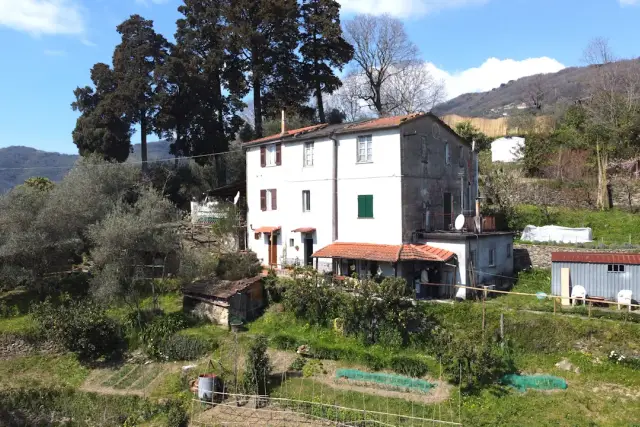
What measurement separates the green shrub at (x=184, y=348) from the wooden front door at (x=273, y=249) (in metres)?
9.18

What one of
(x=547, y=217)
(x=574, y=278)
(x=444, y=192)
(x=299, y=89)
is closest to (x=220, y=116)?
(x=299, y=89)

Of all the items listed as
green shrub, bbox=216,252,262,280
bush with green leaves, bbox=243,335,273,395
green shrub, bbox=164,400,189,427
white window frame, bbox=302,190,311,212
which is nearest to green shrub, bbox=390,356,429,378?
bush with green leaves, bbox=243,335,273,395

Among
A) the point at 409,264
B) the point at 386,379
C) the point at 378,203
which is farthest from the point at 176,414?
the point at 378,203

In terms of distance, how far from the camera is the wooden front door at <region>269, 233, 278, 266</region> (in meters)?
31.6

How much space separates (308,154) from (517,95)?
111424 mm

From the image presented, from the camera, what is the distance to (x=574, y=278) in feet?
71.7

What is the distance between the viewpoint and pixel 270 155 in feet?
105

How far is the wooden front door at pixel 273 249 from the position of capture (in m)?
31.6

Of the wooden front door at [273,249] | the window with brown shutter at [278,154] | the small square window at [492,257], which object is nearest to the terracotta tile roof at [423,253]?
the small square window at [492,257]

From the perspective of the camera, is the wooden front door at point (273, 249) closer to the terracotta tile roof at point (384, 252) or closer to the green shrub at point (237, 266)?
the green shrub at point (237, 266)

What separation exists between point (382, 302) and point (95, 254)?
1521 centimetres

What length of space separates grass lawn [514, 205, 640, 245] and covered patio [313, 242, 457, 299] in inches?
396

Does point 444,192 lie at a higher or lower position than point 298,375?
higher

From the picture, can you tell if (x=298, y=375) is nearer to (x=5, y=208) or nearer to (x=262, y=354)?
(x=262, y=354)
